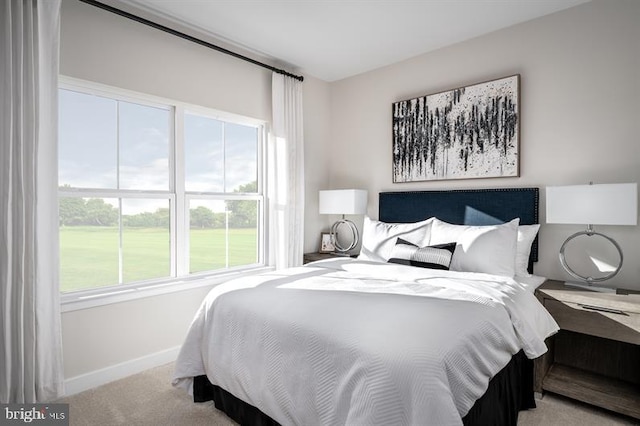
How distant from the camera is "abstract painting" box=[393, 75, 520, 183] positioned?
3.15 metres

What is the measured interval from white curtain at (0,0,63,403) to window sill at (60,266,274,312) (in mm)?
199

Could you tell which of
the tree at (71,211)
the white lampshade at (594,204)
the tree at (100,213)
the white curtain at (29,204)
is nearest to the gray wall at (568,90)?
the white lampshade at (594,204)

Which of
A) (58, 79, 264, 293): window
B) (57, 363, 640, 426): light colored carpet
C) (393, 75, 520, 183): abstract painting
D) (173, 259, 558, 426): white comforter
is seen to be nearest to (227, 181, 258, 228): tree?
(58, 79, 264, 293): window

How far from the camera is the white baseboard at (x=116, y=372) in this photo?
8.40ft

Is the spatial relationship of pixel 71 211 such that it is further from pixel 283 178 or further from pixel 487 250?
pixel 487 250

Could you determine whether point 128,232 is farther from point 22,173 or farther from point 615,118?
point 615,118

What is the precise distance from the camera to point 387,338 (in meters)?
1.48

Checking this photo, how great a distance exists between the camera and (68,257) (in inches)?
107

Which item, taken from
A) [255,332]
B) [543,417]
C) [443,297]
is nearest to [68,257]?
[255,332]

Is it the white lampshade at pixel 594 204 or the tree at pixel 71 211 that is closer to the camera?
the white lampshade at pixel 594 204

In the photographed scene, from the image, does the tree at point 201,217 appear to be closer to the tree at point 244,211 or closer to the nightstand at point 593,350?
the tree at point 244,211

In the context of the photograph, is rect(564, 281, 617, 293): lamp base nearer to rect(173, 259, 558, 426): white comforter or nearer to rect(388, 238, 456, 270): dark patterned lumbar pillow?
rect(173, 259, 558, 426): white comforter

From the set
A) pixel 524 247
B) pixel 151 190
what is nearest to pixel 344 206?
pixel 524 247

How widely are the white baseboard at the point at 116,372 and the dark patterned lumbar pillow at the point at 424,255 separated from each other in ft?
6.56
